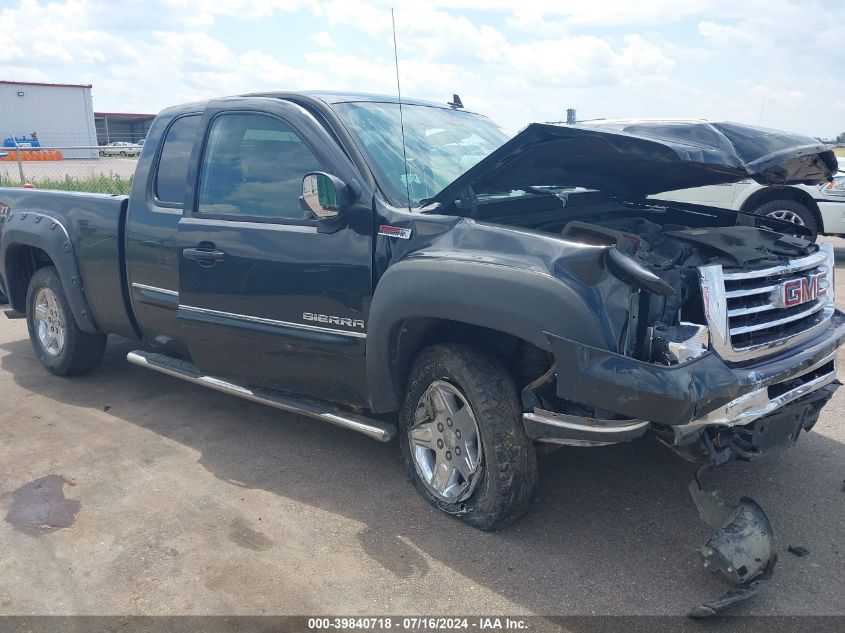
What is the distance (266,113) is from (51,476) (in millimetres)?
2235

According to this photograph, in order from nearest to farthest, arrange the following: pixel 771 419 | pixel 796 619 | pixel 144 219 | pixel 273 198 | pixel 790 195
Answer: pixel 796 619 → pixel 771 419 → pixel 273 198 → pixel 144 219 → pixel 790 195

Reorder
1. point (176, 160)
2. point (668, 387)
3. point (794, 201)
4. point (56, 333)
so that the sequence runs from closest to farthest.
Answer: point (668, 387), point (176, 160), point (56, 333), point (794, 201)

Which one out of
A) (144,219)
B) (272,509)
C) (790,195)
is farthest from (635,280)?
(790,195)

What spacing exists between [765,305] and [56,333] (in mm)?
4862

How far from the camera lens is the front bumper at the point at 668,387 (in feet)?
8.95

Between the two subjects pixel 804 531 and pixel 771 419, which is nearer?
pixel 771 419

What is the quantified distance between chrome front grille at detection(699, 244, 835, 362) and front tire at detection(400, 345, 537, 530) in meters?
0.88

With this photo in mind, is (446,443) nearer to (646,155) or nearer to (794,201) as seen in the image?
(646,155)

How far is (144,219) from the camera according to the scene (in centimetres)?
467

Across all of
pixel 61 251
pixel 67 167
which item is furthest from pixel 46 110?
pixel 61 251

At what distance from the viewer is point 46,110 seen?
132ft

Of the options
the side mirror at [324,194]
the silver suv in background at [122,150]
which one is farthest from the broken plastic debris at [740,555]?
the silver suv in background at [122,150]

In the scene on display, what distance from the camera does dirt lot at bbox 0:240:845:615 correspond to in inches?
117

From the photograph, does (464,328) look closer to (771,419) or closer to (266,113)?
(771,419)
